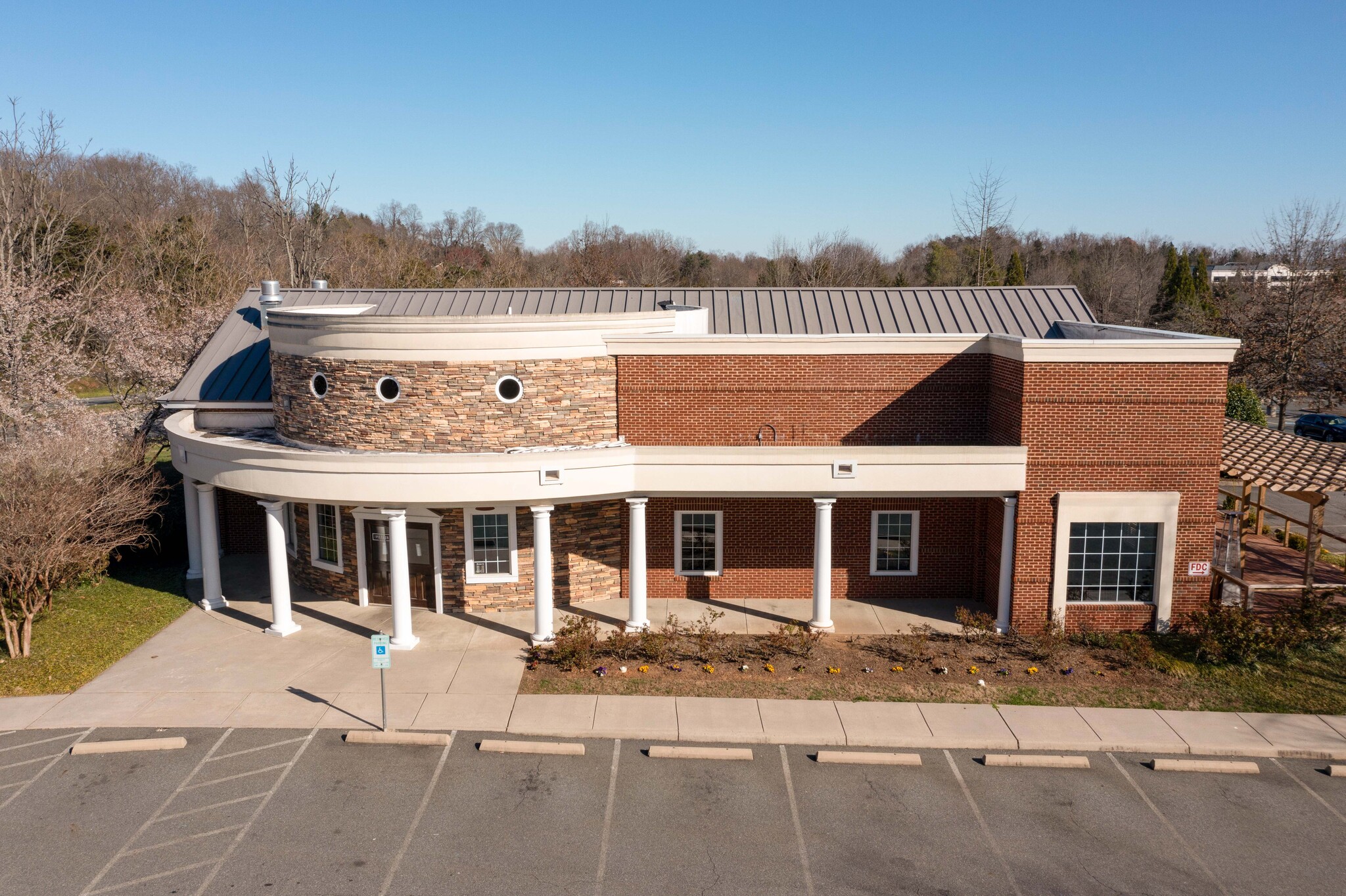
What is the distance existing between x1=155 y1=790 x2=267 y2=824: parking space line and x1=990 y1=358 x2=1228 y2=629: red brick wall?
14504mm

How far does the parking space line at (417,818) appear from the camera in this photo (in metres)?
11.4

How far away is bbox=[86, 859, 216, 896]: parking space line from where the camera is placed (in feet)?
36.6

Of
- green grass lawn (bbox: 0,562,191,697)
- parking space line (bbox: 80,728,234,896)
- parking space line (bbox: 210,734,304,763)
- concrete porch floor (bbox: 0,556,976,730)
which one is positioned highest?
green grass lawn (bbox: 0,562,191,697)

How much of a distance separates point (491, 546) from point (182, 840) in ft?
30.7

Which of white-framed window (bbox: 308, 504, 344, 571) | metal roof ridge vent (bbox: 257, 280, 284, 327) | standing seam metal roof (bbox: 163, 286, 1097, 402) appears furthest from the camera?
metal roof ridge vent (bbox: 257, 280, 284, 327)

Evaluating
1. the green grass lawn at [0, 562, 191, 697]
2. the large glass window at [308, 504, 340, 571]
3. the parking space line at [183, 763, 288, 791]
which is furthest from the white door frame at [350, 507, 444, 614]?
the parking space line at [183, 763, 288, 791]

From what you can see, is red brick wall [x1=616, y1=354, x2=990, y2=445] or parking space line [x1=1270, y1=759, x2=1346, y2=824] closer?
parking space line [x1=1270, y1=759, x2=1346, y2=824]

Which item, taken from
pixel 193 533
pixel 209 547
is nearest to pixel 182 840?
pixel 209 547

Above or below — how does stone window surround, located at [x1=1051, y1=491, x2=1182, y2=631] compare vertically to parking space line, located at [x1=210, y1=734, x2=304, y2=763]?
above

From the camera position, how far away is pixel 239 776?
1384 centimetres

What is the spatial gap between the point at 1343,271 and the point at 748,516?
38.0 meters

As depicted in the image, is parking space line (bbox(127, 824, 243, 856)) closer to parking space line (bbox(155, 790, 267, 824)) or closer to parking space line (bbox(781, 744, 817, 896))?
parking space line (bbox(155, 790, 267, 824))

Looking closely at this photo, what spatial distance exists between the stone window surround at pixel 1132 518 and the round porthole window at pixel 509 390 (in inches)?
445

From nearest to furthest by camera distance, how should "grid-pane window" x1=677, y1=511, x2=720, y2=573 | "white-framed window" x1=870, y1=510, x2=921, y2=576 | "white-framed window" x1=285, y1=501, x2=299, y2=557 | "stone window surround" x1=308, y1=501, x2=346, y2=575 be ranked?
"stone window surround" x1=308, y1=501, x2=346, y2=575
"white-framed window" x1=870, y1=510, x2=921, y2=576
"grid-pane window" x1=677, y1=511, x2=720, y2=573
"white-framed window" x1=285, y1=501, x2=299, y2=557
